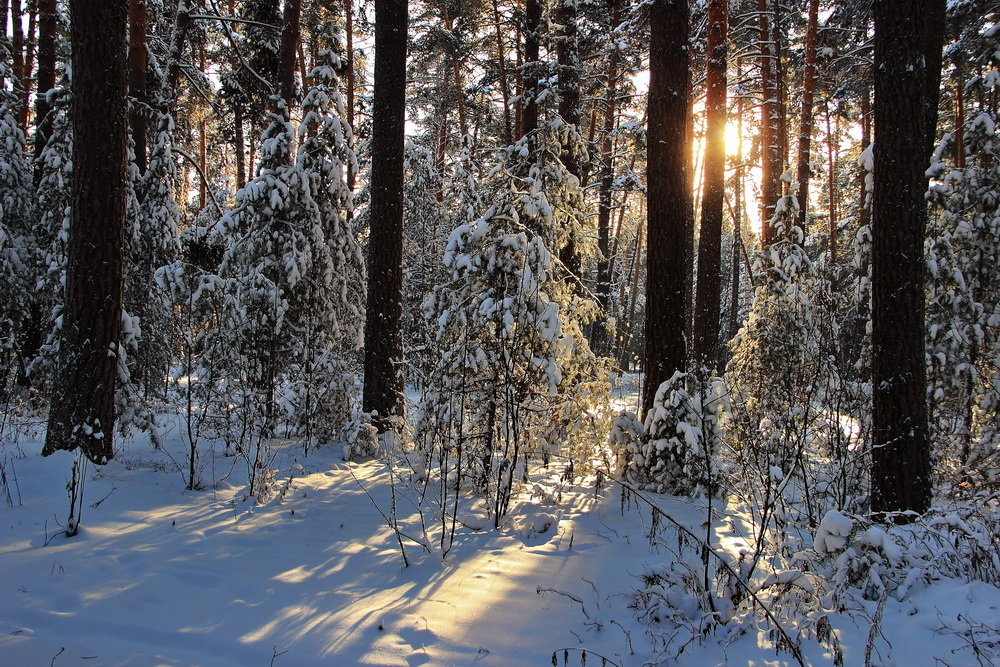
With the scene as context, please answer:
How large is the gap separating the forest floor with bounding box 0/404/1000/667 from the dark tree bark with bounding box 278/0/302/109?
701 cm

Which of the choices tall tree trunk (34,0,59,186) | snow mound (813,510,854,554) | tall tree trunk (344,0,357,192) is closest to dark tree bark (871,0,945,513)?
snow mound (813,510,854,554)

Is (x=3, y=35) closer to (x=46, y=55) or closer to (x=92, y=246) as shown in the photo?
(x=46, y=55)

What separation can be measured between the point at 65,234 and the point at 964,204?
13961 millimetres

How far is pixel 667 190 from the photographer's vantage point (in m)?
6.33

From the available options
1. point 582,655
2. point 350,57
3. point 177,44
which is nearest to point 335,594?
point 582,655

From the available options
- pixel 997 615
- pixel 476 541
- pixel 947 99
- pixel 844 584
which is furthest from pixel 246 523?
pixel 947 99

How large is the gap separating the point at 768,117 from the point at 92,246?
52.7ft

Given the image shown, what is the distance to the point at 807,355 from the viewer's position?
9828mm

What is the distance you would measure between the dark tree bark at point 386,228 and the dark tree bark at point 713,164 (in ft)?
17.8

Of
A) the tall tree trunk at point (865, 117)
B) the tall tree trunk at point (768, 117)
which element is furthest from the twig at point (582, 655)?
the tall tree trunk at point (768, 117)

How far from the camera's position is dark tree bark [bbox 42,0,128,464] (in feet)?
17.2

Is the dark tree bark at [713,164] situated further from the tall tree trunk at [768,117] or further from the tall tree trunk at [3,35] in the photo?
the tall tree trunk at [3,35]

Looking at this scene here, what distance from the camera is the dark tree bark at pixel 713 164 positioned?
31.6ft

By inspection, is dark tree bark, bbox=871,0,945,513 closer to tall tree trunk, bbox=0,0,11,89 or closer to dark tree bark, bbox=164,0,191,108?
dark tree bark, bbox=164,0,191,108
